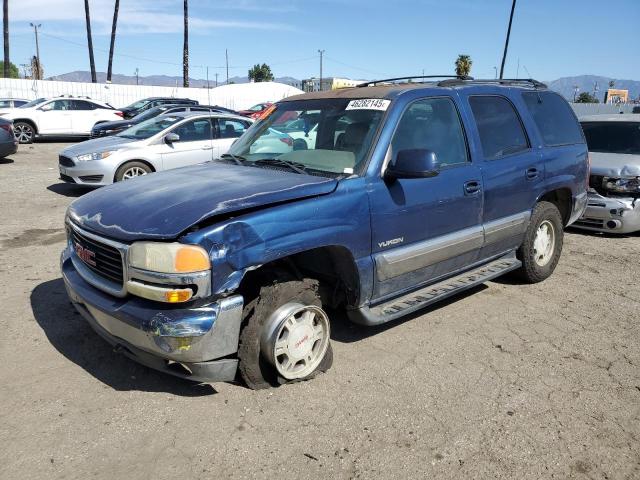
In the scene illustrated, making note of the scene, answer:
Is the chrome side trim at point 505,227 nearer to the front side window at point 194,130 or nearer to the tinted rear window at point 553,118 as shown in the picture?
the tinted rear window at point 553,118

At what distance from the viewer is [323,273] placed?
3.71m

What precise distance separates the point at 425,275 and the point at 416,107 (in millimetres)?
1285

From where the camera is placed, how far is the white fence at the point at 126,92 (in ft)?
97.5

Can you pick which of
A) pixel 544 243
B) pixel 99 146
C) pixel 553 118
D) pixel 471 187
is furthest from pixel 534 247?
pixel 99 146

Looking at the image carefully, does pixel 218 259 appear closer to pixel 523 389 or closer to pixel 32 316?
pixel 523 389

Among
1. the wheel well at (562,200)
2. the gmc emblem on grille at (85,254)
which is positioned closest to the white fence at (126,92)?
the wheel well at (562,200)

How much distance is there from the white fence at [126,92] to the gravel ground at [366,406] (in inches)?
816

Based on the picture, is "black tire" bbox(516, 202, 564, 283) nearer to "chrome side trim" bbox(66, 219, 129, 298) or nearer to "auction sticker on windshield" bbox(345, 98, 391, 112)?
"auction sticker on windshield" bbox(345, 98, 391, 112)

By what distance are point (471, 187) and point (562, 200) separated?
6.58 ft

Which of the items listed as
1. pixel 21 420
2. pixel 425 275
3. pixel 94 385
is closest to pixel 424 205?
pixel 425 275

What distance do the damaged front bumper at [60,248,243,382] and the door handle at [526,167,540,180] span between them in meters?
3.19

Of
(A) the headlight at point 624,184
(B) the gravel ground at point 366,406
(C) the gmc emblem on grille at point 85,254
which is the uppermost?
(A) the headlight at point 624,184

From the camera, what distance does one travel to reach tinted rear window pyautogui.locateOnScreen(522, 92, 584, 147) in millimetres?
5258

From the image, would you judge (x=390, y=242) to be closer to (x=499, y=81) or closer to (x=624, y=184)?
(x=499, y=81)
